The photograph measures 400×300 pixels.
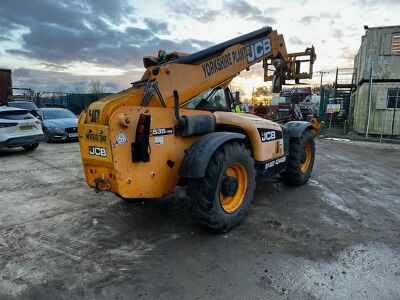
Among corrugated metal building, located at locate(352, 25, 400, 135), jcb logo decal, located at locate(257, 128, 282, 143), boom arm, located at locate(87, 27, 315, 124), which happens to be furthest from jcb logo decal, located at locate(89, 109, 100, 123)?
corrugated metal building, located at locate(352, 25, 400, 135)

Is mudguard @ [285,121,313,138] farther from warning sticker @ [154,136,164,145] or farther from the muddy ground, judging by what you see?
warning sticker @ [154,136,164,145]

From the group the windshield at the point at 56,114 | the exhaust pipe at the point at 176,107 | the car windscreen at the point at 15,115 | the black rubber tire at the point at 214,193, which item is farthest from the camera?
the windshield at the point at 56,114

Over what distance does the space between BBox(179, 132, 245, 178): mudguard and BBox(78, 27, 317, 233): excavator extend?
0.5 inches

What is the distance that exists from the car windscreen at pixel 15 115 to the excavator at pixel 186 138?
302 inches

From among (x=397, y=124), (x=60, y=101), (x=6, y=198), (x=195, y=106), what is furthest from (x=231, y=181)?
(x=60, y=101)

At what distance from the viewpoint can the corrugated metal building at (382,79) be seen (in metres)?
15.6

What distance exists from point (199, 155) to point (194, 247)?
1.10 meters

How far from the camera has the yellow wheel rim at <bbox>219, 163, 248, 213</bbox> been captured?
4617 mm

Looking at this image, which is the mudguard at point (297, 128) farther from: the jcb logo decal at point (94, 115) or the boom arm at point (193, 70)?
the jcb logo decal at point (94, 115)

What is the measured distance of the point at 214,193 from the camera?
13.8 feet

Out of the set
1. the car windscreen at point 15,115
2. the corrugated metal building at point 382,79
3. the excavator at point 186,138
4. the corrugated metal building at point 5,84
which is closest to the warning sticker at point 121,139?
the excavator at point 186,138

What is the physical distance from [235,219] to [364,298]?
1835 mm

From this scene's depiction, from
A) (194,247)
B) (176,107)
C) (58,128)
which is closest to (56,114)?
(58,128)

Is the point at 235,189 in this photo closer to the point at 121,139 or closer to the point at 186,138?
the point at 186,138
